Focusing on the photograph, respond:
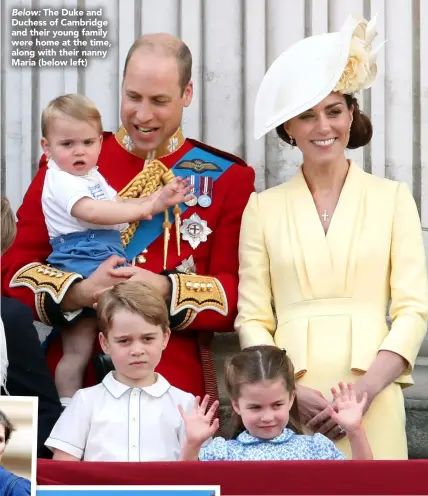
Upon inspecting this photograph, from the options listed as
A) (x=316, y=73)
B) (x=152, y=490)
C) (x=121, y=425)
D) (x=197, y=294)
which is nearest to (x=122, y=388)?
(x=121, y=425)

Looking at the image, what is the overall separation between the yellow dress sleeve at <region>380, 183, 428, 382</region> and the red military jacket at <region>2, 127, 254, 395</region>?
47 centimetres

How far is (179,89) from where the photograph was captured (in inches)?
188

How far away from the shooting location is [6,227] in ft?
14.6

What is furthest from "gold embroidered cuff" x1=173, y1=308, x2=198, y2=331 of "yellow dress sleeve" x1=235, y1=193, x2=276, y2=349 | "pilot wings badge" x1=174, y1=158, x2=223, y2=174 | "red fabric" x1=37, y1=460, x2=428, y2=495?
"red fabric" x1=37, y1=460, x2=428, y2=495

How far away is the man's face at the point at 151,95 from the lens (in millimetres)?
4730

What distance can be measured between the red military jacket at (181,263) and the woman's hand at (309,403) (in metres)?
→ 0.36

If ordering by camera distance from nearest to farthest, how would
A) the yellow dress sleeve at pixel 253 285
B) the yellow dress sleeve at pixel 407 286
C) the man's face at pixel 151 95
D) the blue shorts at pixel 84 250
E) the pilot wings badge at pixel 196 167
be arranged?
1. the yellow dress sleeve at pixel 407 286
2. the yellow dress sleeve at pixel 253 285
3. the blue shorts at pixel 84 250
4. the man's face at pixel 151 95
5. the pilot wings badge at pixel 196 167

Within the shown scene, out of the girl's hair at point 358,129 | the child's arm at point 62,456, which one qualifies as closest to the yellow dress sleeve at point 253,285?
the girl's hair at point 358,129

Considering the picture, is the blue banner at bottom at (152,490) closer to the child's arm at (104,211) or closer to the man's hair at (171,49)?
the child's arm at (104,211)

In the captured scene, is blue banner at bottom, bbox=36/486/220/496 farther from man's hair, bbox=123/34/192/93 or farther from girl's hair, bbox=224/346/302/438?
man's hair, bbox=123/34/192/93

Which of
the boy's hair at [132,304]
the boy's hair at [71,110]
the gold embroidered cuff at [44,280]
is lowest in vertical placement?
the boy's hair at [132,304]

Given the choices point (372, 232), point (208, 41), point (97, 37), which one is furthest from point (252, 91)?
point (372, 232)

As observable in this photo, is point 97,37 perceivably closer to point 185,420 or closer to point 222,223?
point 222,223

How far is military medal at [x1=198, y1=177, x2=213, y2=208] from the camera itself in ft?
15.7
